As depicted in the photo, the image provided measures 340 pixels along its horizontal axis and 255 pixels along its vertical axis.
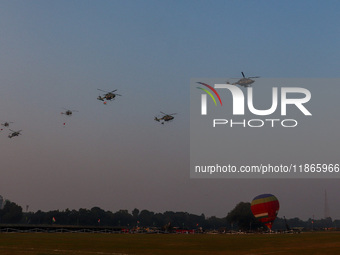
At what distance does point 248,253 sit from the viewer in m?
46.7

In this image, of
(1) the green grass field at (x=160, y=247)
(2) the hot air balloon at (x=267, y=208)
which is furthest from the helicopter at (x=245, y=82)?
(2) the hot air balloon at (x=267, y=208)

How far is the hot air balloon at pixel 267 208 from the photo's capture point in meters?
164

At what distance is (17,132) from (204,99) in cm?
6647

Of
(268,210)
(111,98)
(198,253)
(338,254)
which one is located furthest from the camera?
(268,210)

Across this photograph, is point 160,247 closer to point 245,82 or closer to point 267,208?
point 245,82

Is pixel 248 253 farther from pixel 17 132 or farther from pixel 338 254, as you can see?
pixel 17 132

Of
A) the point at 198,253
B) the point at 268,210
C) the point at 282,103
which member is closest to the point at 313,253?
the point at 198,253

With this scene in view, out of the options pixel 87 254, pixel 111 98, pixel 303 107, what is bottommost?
pixel 87 254

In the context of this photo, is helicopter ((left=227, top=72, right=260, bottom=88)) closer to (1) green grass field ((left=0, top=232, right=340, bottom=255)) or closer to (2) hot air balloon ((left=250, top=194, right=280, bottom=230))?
(1) green grass field ((left=0, top=232, right=340, bottom=255))

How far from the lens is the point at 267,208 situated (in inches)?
6457

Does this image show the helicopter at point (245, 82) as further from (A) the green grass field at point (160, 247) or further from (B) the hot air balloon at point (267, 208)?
(B) the hot air balloon at point (267, 208)

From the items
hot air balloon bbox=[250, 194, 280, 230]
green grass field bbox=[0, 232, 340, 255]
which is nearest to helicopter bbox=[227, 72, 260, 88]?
green grass field bbox=[0, 232, 340, 255]

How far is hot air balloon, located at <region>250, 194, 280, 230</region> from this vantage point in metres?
164

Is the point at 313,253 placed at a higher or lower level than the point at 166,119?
lower
